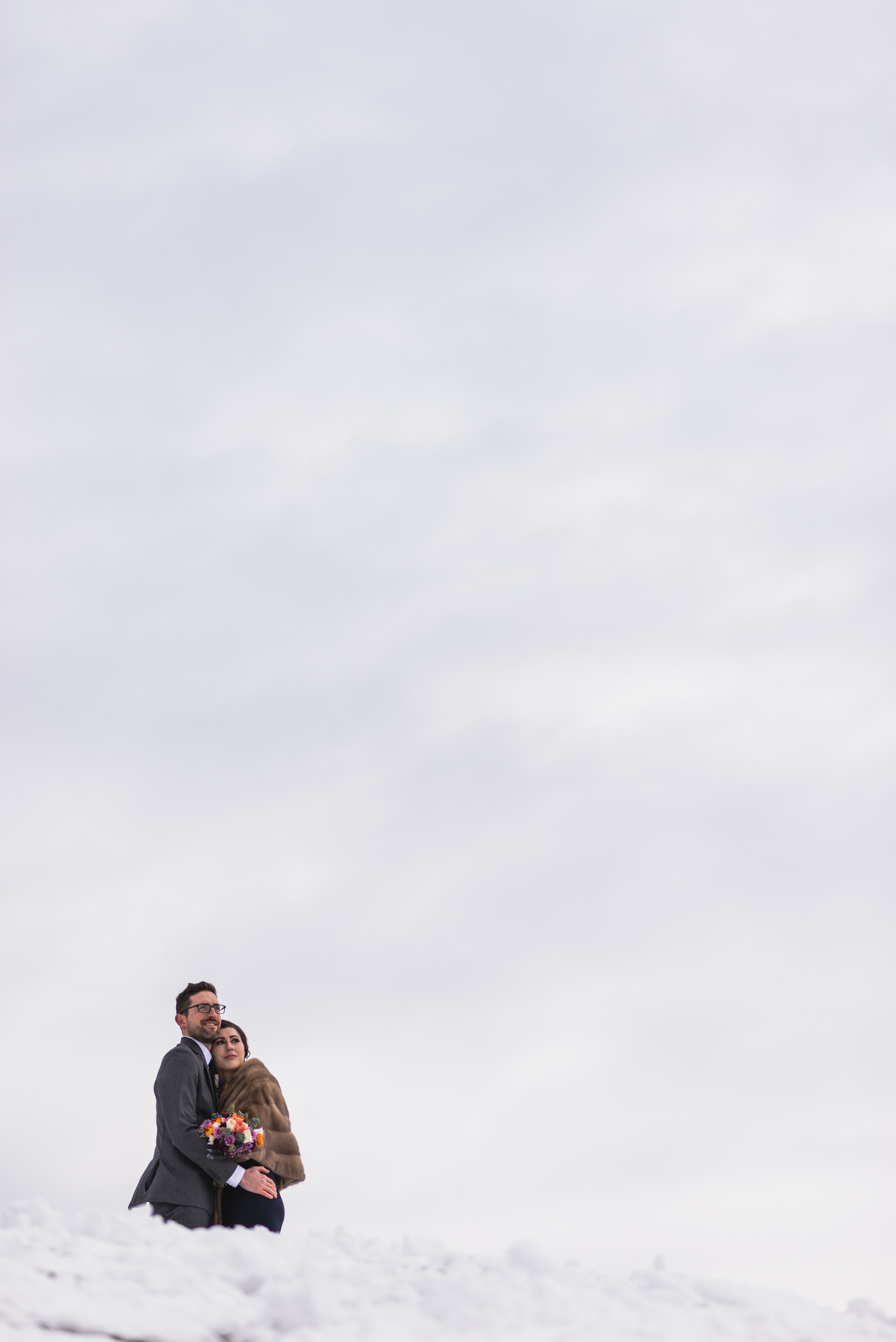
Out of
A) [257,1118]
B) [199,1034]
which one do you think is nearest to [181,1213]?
[257,1118]

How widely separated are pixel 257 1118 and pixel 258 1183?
0.38 m

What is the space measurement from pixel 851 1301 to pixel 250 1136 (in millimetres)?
3413

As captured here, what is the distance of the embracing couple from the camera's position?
293 inches

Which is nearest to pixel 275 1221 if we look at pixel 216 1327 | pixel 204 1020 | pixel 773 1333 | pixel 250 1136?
pixel 250 1136

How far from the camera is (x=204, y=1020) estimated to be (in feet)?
26.6

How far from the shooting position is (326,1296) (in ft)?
16.6

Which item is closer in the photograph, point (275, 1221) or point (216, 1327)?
point (216, 1327)

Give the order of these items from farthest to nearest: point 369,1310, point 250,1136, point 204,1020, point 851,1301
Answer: point 204,1020 < point 250,1136 < point 851,1301 < point 369,1310

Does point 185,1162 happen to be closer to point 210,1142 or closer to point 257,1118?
point 210,1142

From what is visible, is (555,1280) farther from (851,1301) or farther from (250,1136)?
(250,1136)

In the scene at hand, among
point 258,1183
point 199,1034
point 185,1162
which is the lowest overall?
point 258,1183

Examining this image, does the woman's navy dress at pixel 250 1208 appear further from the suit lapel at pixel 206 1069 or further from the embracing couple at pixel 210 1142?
the suit lapel at pixel 206 1069

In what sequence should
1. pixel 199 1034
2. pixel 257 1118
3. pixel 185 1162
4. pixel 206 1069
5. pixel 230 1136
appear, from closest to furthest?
pixel 230 1136 < pixel 185 1162 < pixel 257 1118 < pixel 206 1069 < pixel 199 1034

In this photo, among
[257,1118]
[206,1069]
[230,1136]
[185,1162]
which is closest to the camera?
[230,1136]
